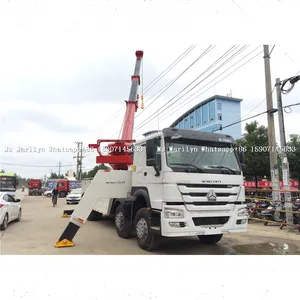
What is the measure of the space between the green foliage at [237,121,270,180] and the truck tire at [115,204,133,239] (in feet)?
35.5

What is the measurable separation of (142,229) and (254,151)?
12245 millimetres

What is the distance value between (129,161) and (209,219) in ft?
10.2

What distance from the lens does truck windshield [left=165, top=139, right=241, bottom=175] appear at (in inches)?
210

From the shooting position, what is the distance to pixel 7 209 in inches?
341

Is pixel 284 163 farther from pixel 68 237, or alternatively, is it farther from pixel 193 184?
pixel 68 237

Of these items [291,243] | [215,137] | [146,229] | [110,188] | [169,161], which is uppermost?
[215,137]

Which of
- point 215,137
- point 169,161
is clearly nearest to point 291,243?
point 215,137

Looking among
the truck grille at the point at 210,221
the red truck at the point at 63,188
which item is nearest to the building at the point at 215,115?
the truck grille at the point at 210,221

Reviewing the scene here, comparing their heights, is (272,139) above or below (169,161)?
above

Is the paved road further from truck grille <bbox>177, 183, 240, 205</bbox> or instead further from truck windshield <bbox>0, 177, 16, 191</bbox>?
truck windshield <bbox>0, 177, 16, 191</bbox>

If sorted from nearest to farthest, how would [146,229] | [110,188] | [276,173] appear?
[146,229] < [110,188] < [276,173]

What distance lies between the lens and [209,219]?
17.4 feet

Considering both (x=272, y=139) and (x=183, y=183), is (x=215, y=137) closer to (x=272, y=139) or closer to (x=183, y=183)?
(x=183, y=183)

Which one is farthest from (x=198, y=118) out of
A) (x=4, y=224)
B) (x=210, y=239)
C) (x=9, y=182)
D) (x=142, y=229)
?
(x=9, y=182)
